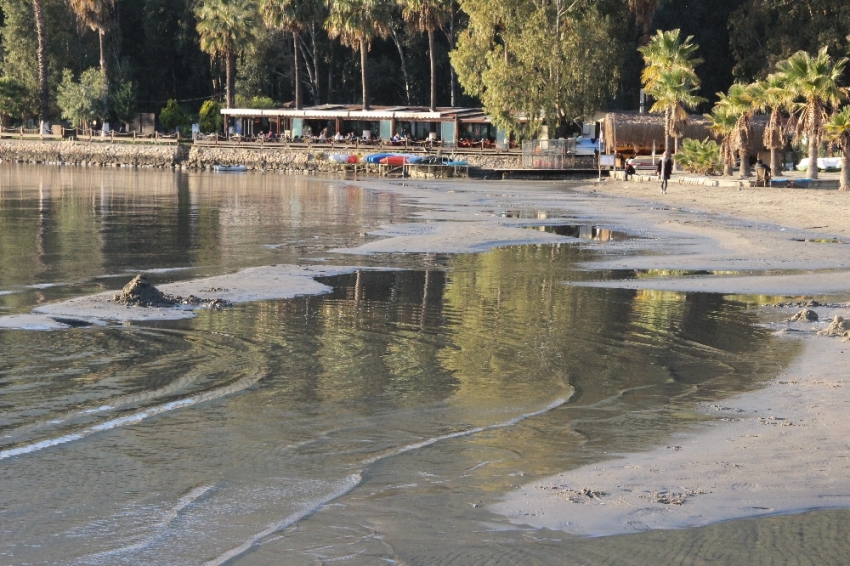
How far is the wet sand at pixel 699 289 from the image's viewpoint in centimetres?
703

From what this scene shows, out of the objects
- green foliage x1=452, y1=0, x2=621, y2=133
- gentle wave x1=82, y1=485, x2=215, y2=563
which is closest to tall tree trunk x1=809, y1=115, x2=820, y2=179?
green foliage x1=452, y1=0, x2=621, y2=133

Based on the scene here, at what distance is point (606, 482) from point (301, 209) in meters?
30.2

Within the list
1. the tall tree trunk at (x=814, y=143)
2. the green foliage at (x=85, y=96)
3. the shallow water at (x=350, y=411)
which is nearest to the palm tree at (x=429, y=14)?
the green foliage at (x=85, y=96)

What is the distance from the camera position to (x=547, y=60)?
189ft

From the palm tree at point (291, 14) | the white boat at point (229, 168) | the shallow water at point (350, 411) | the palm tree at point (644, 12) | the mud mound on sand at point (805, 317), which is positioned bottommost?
the shallow water at point (350, 411)

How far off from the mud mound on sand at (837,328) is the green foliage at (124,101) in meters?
72.8

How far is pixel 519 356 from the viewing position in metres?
12.2

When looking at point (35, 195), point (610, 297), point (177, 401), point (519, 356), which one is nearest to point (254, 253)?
point (610, 297)

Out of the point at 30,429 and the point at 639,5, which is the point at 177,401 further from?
the point at 639,5

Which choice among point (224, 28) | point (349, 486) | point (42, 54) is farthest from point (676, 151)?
point (349, 486)

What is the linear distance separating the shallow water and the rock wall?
194 ft

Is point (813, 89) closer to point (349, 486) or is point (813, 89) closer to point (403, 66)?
point (349, 486)

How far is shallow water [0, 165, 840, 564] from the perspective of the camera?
254 inches

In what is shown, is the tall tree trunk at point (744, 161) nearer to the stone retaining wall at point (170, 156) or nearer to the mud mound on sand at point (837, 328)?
the stone retaining wall at point (170, 156)
